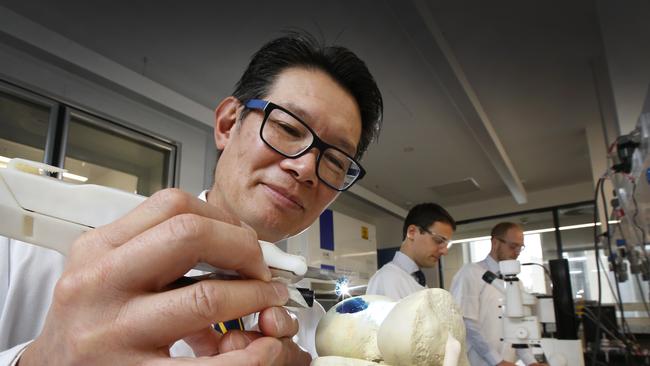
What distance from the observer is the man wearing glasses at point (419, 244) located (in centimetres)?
301

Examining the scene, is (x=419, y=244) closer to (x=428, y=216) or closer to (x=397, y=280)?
(x=428, y=216)

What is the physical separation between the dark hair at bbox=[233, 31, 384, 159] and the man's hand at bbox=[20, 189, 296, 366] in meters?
0.71

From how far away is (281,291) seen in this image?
0.39m

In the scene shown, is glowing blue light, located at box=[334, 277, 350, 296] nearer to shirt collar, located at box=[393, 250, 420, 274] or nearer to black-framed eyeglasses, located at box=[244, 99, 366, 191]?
black-framed eyeglasses, located at box=[244, 99, 366, 191]

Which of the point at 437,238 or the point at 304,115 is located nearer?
the point at 304,115

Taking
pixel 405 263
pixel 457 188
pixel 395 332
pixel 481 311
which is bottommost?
pixel 481 311

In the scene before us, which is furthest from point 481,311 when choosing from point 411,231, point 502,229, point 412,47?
point 412,47

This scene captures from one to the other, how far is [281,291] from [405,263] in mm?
2892

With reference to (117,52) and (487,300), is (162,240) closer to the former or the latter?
(117,52)

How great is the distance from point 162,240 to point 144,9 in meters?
2.85

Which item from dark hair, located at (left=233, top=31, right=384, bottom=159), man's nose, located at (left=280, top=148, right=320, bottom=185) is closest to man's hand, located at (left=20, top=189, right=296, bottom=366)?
man's nose, located at (left=280, top=148, right=320, bottom=185)

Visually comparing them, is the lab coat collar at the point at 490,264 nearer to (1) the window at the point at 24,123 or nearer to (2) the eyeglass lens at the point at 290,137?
(2) the eyeglass lens at the point at 290,137

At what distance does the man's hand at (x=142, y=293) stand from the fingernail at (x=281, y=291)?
47 mm

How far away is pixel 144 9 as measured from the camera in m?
2.66
